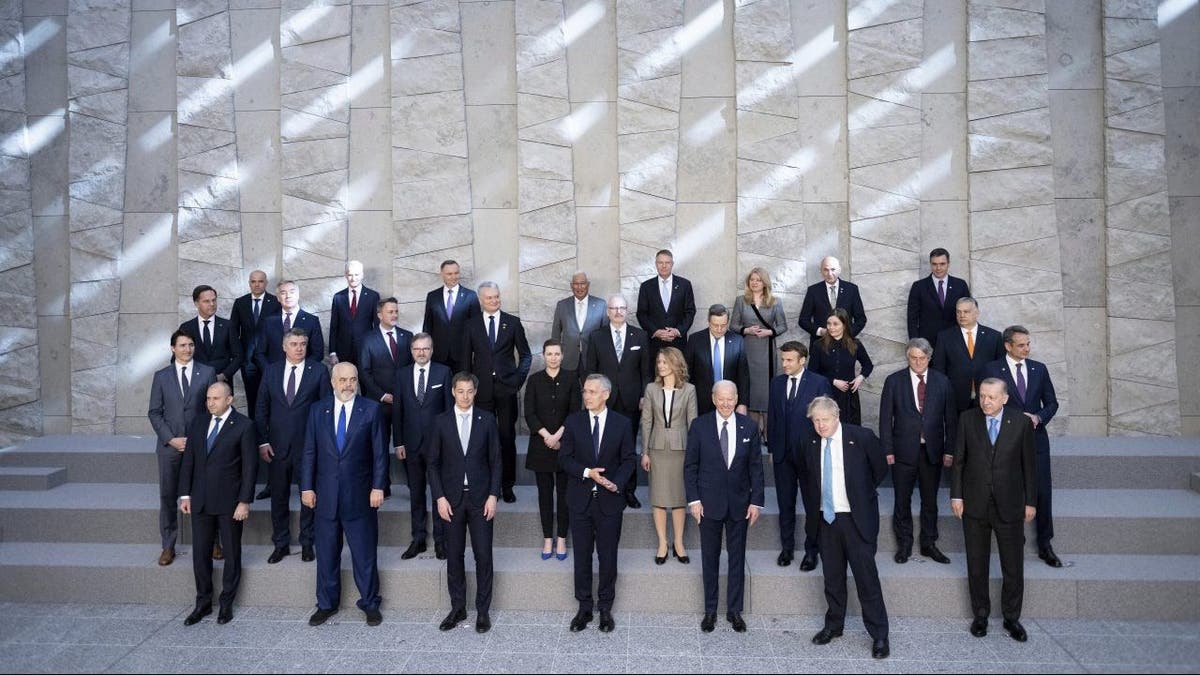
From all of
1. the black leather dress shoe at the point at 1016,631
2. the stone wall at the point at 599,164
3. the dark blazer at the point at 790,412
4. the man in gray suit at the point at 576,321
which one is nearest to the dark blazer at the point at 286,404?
the man in gray suit at the point at 576,321

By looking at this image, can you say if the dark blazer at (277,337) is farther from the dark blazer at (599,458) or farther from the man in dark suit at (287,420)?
the dark blazer at (599,458)

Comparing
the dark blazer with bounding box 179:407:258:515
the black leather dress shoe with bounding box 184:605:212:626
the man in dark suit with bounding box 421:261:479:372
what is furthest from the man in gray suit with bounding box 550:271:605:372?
the black leather dress shoe with bounding box 184:605:212:626

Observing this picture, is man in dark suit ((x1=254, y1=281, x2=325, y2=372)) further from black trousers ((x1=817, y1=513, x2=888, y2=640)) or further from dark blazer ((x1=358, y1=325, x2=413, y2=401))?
black trousers ((x1=817, y1=513, x2=888, y2=640))

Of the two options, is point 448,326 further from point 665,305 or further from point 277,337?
point 665,305

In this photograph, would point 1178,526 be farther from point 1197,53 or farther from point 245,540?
point 245,540

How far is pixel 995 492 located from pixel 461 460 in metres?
3.07

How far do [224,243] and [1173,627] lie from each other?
783 centimetres

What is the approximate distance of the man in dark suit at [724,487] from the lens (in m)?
4.78

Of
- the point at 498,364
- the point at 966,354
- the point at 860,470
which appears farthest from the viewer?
the point at 498,364

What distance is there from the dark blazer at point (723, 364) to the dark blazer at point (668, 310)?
61 cm

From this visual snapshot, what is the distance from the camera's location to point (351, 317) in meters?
6.60

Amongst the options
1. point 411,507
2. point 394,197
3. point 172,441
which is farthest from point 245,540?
point 394,197

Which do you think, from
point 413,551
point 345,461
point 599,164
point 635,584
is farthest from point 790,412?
point 599,164

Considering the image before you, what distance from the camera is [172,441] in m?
5.48
